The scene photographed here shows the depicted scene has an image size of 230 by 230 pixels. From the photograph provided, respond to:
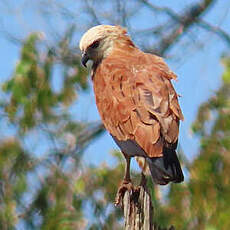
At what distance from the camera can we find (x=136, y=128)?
641 centimetres

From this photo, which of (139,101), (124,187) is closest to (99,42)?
(139,101)

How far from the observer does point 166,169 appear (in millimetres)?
6023

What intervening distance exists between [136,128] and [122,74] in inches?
27.0

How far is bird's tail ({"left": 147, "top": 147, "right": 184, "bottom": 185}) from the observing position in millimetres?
6023

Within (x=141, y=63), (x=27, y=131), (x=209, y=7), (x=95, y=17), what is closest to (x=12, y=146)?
(x=27, y=131)

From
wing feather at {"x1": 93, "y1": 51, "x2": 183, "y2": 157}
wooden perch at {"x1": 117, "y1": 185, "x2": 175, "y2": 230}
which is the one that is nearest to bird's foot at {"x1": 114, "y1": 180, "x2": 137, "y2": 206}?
wing feather at {"x1": 93, "y1": 51, "x2": 183, "y2": 157}

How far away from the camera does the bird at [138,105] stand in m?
6.14

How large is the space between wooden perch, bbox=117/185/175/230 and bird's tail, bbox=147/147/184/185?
172 millimetres

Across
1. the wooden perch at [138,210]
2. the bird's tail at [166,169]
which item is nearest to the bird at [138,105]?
the bird's tail at [166,169]

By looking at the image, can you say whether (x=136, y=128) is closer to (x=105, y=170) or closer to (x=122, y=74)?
(x=122, y=74)

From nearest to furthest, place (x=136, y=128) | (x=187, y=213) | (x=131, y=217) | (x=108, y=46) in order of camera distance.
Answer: (x=131, y=217)
(x=136, y=128)
(x=108, y=46)
(x=187, y=213)

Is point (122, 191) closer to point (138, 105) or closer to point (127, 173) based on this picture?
point (127, 173)

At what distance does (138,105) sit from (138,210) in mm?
1118

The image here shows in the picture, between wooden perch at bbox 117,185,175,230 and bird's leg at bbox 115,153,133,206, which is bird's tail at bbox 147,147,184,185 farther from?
bird's leg at bbox 115,153,133,206
